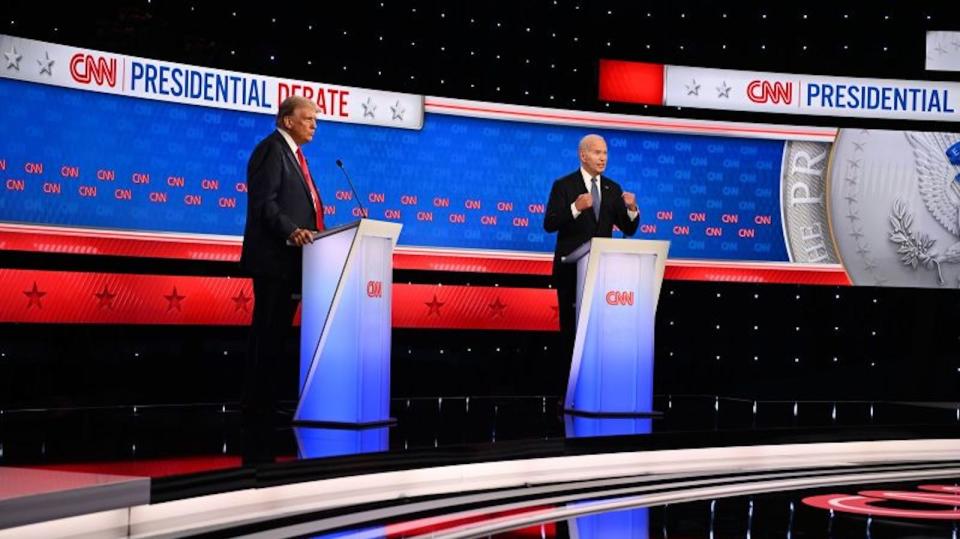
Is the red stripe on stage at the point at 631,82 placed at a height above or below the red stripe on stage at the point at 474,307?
above

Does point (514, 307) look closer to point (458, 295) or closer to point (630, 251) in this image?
point (458, 295)

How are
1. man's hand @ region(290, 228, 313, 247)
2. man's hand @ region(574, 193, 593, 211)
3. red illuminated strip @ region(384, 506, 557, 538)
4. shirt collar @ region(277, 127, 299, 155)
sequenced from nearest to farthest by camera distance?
1. red illuminated strip @ region(384, 506, 557, 538)
2. man's hand @ region(290, 228, 313, 247)
3. shirt collar @ region(277, 127, 299, 155)
4. man's hand @ region(574, 193, 593, 211)

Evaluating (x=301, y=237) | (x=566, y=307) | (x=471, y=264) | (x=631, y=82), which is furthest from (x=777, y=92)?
(x=301, y=237)

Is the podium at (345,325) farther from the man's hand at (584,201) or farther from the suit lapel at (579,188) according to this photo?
the suit lapel at (579,188)

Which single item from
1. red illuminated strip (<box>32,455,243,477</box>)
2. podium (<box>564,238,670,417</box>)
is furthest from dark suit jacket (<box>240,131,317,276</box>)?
podium (<box>564,238,670,417</box>)

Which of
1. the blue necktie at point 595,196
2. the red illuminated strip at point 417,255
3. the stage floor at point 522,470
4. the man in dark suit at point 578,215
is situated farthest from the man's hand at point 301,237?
the red illuminated strip at point 417,255

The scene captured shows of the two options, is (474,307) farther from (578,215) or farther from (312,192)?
(312,192)

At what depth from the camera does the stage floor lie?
3.79 meters

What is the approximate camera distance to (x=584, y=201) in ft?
19.5

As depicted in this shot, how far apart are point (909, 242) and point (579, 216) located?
10.8ft

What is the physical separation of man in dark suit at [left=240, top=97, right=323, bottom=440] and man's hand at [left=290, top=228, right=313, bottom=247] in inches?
4.0

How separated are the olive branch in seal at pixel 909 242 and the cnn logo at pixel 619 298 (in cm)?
349

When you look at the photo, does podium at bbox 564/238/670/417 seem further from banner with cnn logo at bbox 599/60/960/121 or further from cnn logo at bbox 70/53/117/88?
banner with cnn logo at bbox 599/60/960/121

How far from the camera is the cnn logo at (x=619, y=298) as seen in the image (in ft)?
19.0
